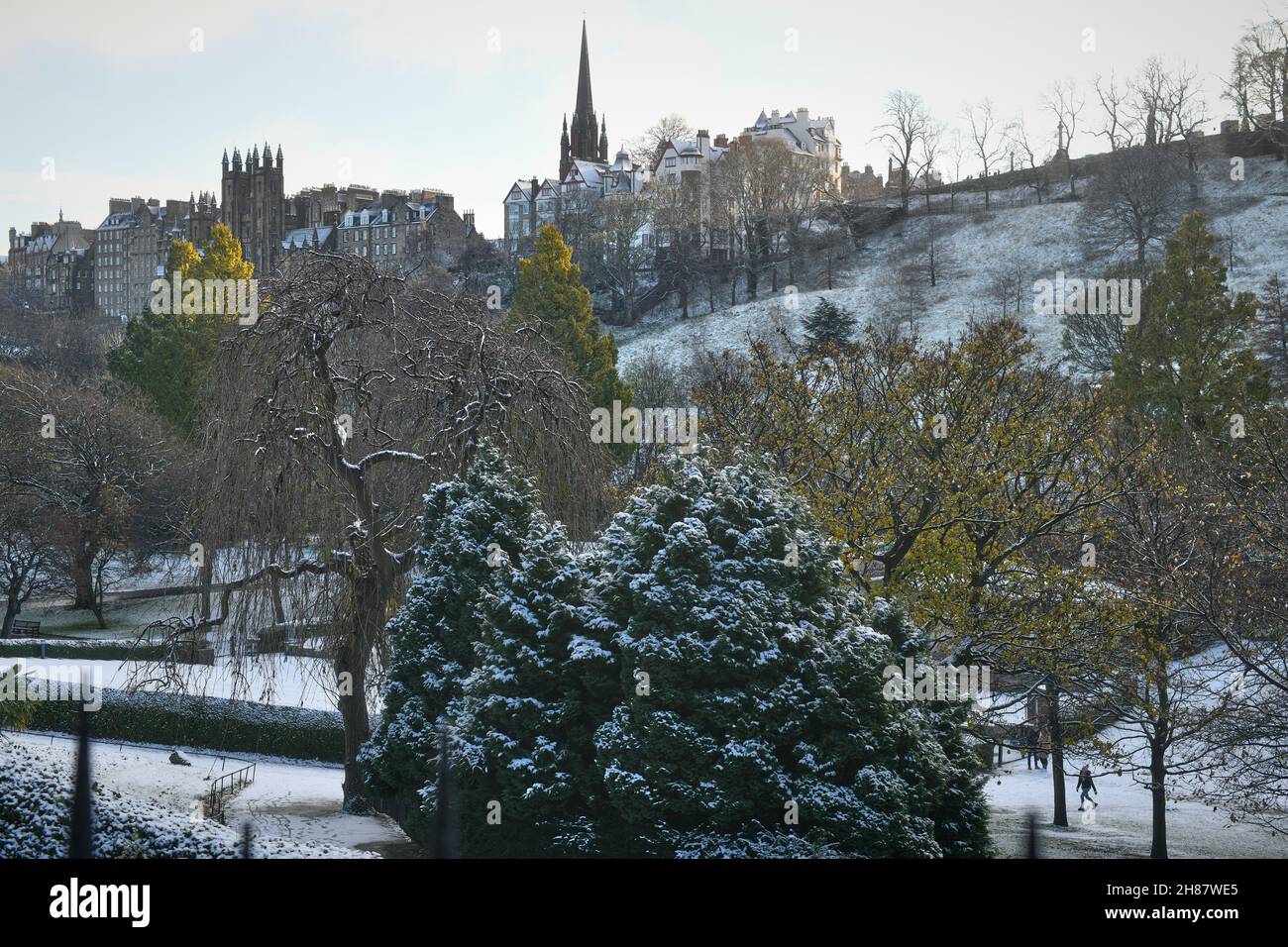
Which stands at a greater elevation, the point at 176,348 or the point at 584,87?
the point at 584,87

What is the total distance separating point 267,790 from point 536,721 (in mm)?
11074

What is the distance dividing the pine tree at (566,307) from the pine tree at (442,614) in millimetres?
26006

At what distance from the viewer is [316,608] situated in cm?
1831

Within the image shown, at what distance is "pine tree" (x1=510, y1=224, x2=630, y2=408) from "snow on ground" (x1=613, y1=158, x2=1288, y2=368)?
19431 mm

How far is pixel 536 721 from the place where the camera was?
13328 mm

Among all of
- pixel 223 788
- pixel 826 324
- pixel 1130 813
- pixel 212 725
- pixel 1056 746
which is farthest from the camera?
pixel 826 324

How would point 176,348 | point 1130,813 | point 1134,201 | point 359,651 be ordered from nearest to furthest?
point 359,651 < point 1130,813 < point 176,348 < point 1134,201

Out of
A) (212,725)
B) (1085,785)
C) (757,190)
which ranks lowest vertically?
(1085,785)

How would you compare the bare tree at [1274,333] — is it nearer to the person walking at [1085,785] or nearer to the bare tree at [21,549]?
the person walking at [1085,785]

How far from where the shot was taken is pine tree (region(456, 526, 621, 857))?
1291 centimetres

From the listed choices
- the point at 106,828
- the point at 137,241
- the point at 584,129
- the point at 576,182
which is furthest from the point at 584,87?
the point at 106,828

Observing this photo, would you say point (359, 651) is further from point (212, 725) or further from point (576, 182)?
point (576, 182)
